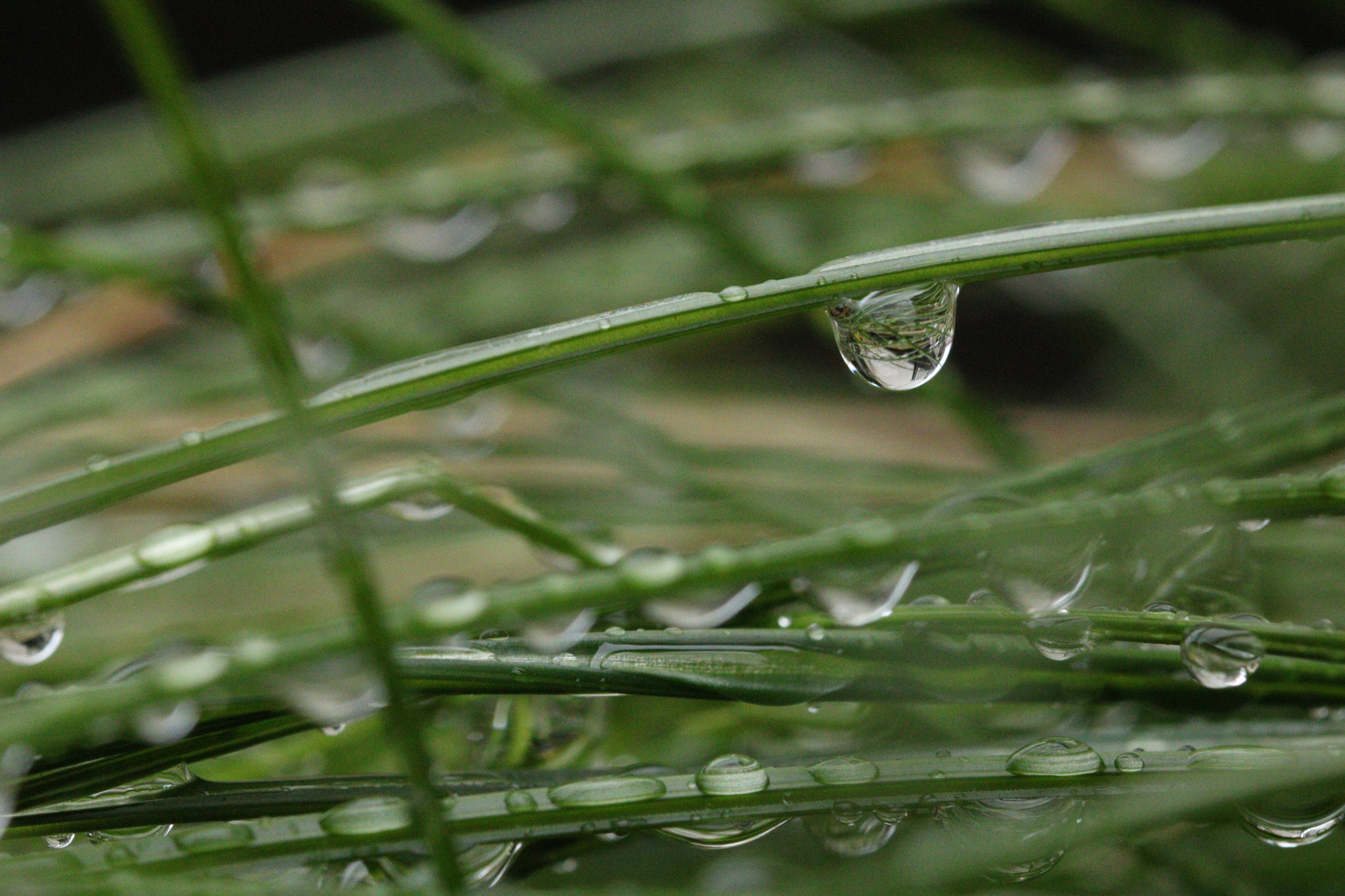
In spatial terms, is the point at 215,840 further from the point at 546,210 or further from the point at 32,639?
the point at 546,210

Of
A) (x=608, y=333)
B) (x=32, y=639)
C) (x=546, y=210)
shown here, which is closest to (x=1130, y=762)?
(x=608, y=333)

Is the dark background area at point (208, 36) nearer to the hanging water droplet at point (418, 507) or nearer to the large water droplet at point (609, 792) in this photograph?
the hanging water droplet at point (418, 507)

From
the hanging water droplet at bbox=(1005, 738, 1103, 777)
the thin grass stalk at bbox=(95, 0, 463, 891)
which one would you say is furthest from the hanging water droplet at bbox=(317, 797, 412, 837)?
the hanging water droplet at bbox=(1005, 738, 1103, 777)

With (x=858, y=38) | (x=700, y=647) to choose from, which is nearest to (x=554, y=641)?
(x=700, y=647)

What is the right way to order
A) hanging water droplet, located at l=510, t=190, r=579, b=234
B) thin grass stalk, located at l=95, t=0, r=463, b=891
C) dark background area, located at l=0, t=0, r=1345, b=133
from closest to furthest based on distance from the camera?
thin grass stalk, located at l=95, t=0, r=463, b=891
hanging water droplet, located at l=510, t=190, r=579, b=234
dark background area, located at l=0, t=0, r=1345, b=133

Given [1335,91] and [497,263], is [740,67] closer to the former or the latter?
[497,263]

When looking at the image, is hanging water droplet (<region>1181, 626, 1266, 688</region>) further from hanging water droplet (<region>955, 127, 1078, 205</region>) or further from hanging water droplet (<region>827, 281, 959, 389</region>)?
hanging water droplet (<region>955, 127, 1078, 205</region>)

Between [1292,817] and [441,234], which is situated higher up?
[441,234]
